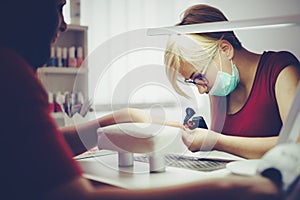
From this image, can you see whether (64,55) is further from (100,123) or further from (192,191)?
(192,191)

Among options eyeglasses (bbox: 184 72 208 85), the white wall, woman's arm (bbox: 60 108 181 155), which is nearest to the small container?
the white wall

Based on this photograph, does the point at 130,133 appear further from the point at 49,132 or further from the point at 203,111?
the point at 203,111

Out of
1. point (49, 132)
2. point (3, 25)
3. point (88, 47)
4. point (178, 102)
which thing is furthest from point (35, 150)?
point (178, 102)

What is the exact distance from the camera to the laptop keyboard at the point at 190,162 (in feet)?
2.46

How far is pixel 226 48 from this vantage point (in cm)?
103

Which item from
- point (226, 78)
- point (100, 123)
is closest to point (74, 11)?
point (100, 123)

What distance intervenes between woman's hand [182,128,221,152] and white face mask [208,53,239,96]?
10cm

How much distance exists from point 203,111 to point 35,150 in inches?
25.7

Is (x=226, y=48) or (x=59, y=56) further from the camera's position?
(x=226, y=48)

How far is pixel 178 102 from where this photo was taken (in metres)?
1.03

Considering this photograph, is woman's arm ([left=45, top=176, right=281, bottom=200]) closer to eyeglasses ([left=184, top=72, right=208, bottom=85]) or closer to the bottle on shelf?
the bottle on shelf

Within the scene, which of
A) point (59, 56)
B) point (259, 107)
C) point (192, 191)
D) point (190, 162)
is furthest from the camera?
point (259, 107)

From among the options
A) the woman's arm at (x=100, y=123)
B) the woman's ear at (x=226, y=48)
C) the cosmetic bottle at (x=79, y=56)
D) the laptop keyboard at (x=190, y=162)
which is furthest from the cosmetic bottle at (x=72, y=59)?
the woman's ear at (x=226, y=48)

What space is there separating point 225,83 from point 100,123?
1.26ft
